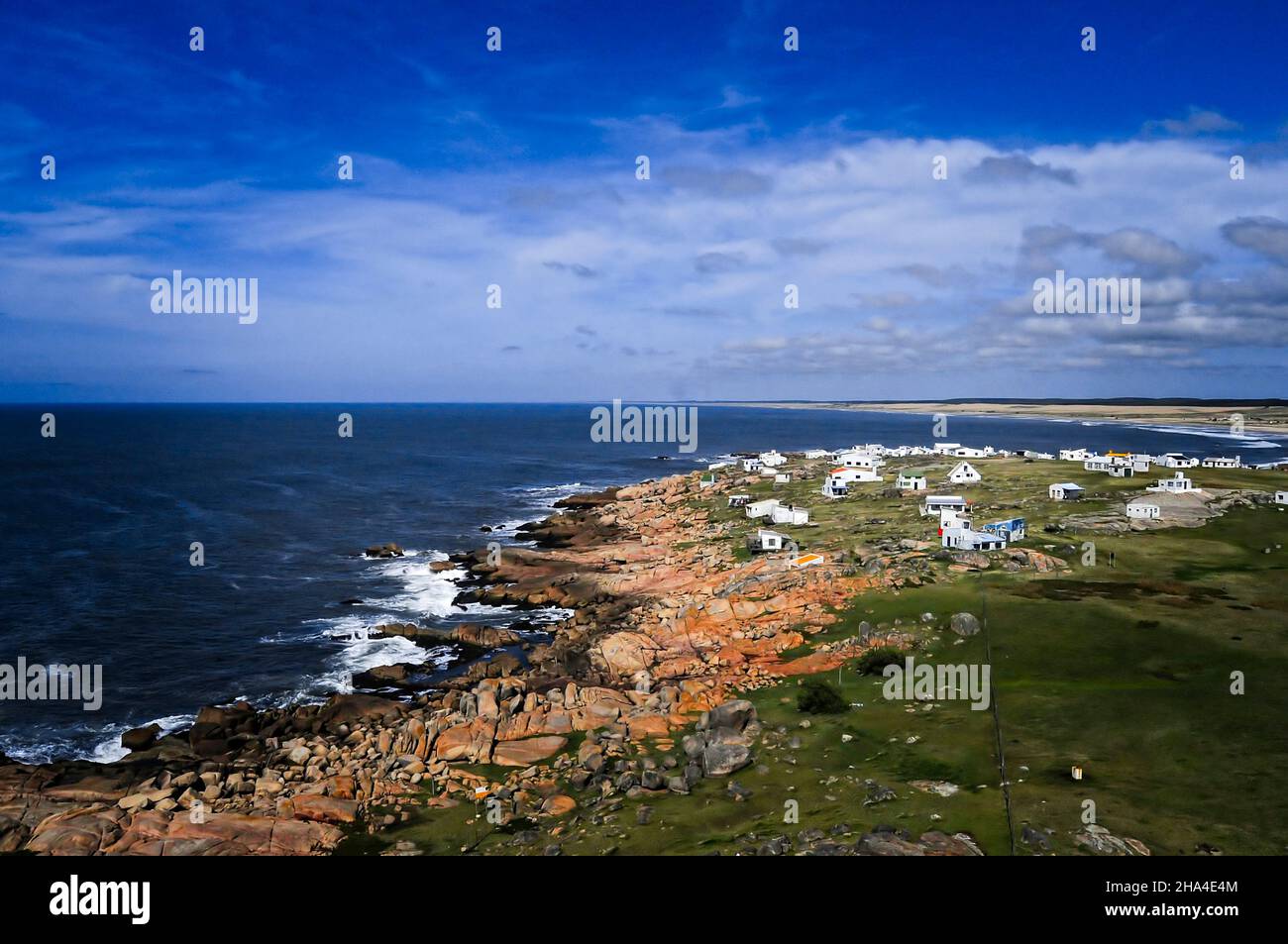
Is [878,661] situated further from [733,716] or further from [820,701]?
[733,716]

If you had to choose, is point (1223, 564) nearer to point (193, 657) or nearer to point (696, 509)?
point (696, 509)

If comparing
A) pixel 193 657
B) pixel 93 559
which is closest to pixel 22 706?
pixel 193 657

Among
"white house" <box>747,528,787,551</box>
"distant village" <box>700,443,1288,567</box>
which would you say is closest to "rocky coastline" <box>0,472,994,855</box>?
"distant village" <box>700,443,1288,567</box>

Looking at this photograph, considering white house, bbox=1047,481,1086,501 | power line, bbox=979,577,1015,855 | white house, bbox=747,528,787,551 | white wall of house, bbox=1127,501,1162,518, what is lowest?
power line, bbox=979,577,1015,855

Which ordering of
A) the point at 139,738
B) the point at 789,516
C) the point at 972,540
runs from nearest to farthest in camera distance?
1. the point at 139,738
2. the point at 972,540
3. the point at 789,516

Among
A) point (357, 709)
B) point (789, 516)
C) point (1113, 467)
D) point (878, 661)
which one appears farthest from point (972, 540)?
point (1113, 467)

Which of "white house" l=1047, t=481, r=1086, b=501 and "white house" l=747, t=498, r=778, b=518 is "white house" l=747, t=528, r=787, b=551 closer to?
"white house" l=747, t=498, r=778, b=518

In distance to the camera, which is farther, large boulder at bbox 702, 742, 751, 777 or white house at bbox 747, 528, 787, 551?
white house at bbox 747, 528, 787, 551

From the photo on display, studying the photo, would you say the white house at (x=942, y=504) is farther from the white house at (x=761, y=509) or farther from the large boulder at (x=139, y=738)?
the large boulder at (x=139, y=738)
